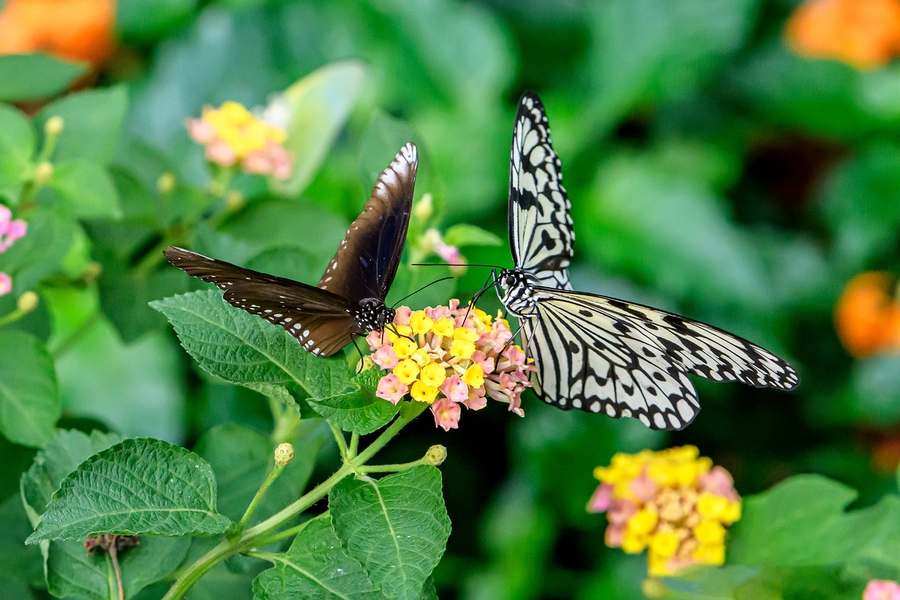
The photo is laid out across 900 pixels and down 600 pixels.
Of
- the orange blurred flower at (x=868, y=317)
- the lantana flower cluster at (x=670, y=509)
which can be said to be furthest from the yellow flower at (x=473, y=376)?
the orange blurred flower at (x=868, y=317)

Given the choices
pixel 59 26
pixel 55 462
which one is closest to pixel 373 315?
pixel 55 462

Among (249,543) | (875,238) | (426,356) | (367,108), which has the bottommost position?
(249,543)

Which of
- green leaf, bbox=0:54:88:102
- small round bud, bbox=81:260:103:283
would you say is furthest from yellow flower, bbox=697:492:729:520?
green leaf, bbox=0:54:88:102

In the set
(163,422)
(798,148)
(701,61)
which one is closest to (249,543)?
(163,422)

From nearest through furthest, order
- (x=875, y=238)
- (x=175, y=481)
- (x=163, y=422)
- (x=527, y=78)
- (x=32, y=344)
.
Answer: (x=175, y=481) → (x=32, y=344) → (x=163, y=422) → (x=875, y=238) → (x=527, y=78)

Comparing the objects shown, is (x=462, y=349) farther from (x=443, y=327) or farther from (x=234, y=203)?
(x=234, y=203)

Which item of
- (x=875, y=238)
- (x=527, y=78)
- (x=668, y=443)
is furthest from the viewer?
(x=527, y=78)

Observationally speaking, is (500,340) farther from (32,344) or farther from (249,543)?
(32,344)

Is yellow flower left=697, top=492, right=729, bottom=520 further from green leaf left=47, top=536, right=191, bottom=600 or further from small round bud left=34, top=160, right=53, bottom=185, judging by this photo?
small round bud left=34, top=160, right=53, bottom=185
